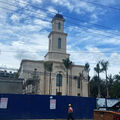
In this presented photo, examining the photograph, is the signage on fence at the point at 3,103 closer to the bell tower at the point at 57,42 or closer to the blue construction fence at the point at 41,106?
the blue construction fence at the point at 41,106

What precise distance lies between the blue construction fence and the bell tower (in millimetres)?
41001

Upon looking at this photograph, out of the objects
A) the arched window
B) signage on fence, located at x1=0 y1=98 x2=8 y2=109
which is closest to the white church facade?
the arched window

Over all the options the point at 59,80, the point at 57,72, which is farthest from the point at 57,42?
the point at 59,80

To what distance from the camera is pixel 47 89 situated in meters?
53.7

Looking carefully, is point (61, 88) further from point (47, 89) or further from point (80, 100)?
point (80, 100)

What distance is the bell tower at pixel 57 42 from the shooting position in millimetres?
58156

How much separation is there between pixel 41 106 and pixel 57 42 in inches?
1791

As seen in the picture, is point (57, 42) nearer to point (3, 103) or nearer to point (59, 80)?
point (59, 80)

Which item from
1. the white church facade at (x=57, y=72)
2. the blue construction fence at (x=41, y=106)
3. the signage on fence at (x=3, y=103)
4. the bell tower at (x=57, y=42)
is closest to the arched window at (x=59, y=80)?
the white church facade at (x=57, y=72)

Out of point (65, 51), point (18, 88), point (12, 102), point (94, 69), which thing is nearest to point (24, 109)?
point (12, 102)

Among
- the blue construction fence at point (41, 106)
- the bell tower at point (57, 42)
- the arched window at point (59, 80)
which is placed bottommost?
the blue construction fence at point (41, 106)

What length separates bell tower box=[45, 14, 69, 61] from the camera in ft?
191

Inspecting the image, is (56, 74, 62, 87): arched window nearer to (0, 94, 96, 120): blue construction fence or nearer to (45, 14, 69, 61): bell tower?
(45, 14, 69, 61): bell tower

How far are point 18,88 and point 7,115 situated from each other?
1056cm
